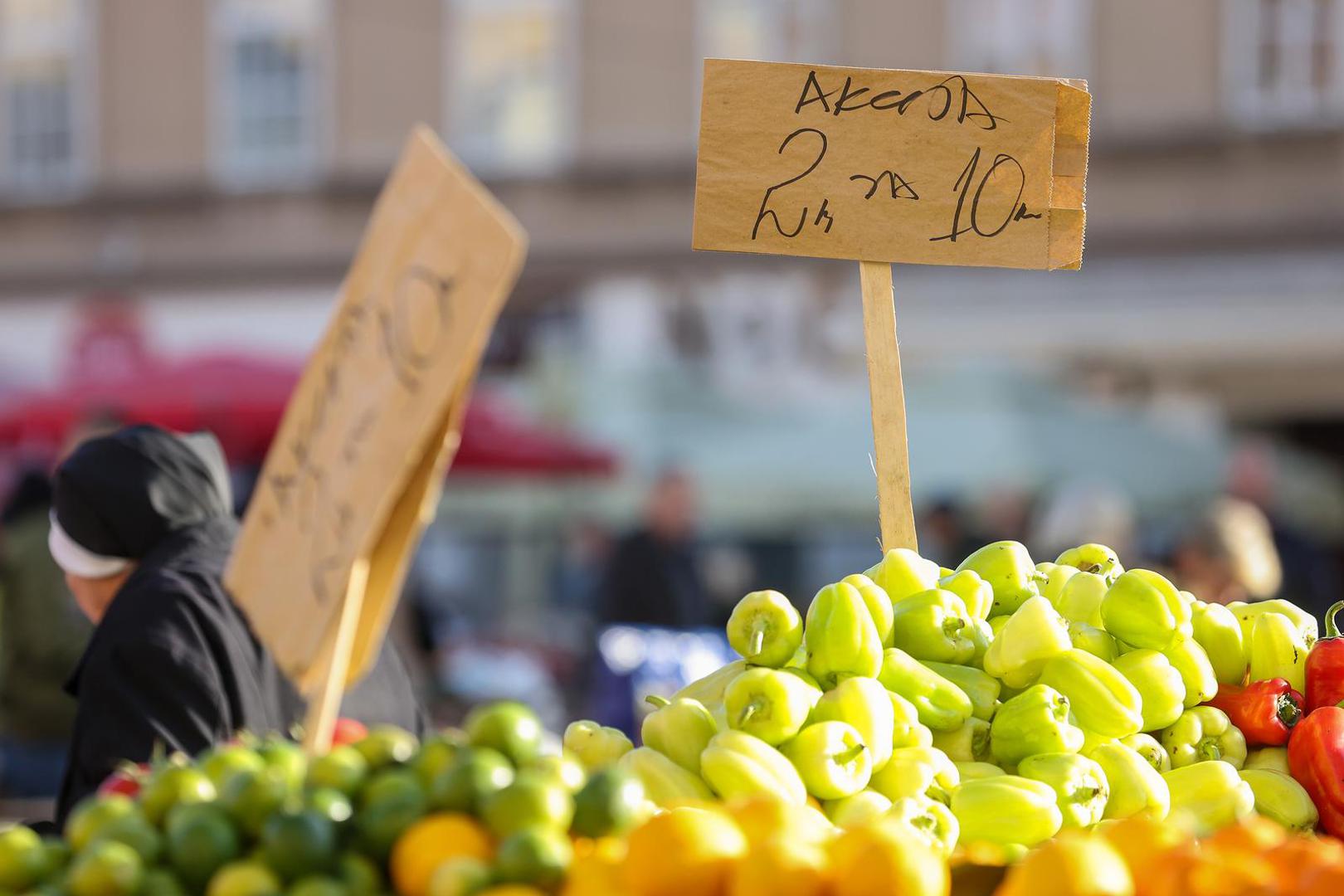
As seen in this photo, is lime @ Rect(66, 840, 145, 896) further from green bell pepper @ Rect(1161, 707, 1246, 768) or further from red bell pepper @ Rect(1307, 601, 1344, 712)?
red bell pepper @ Rect(1307, 601, 1344, 712)

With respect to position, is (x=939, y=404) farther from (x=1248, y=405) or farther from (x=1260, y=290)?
(x=1248, y=405)

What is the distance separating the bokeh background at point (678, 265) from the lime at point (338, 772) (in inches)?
294

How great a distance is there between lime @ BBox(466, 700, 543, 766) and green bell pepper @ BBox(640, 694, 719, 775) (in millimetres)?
318

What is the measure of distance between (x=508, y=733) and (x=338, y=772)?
15cm

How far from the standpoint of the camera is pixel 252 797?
1.37 metres

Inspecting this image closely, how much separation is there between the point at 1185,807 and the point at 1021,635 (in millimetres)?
A: 263

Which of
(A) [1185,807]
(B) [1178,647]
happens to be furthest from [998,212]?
(A) [1185,807]

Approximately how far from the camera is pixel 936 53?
12562 mm

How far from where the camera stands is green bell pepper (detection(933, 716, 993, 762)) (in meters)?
1.86

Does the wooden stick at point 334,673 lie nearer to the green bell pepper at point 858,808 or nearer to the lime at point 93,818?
the lime at point 93,818

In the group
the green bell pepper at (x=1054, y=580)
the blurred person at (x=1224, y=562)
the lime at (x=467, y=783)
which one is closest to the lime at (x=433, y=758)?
the lime at (x=467, y=783)

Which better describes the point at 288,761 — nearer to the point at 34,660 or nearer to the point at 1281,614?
the point at 1281,614

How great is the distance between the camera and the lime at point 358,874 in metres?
1.29

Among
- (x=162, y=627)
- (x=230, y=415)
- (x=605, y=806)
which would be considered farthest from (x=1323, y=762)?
(x=230, y=415)
